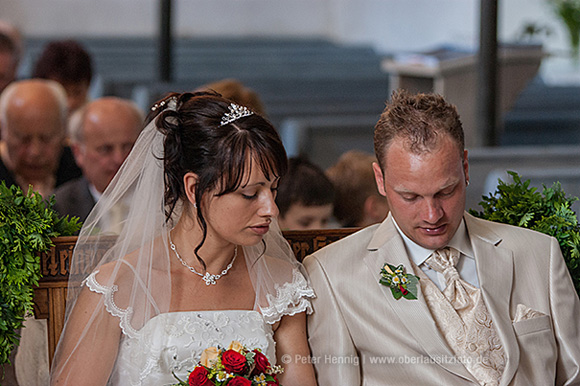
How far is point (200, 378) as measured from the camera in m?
2.18

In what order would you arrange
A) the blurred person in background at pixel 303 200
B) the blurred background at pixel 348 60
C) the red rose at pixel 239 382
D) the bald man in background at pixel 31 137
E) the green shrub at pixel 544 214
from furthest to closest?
the blurred background at pixel 348 60, the bald man in background at pixel 31 137, the blurred person in background at pixel 303 200, the green shrub at pixel 544 214, the red rose at pixel 239 382

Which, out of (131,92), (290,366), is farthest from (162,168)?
(131,92)

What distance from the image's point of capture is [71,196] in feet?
13.3

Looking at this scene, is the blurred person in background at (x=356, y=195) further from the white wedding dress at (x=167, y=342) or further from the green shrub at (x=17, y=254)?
the green shrub at (x=17, y=254)

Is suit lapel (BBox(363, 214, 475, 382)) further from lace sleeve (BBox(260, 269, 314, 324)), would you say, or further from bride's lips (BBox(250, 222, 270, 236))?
bride's lips (BBox(250, 222, 270, 236))

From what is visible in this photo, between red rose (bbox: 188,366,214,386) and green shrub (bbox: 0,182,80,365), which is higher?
green shrub (bbox: 0,182,80,365)

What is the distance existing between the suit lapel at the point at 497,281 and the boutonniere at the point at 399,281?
0.23 meters

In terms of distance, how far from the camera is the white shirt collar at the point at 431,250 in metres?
2.62

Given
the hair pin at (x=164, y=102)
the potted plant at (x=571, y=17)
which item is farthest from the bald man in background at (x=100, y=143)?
the potted plant at (x=571, y=17)

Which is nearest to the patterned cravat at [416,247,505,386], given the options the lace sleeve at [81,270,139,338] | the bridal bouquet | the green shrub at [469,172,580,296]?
the green shrub at [469,172,580,296]

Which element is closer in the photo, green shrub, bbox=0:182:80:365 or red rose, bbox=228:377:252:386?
red rose, bbox=228:377:252:386

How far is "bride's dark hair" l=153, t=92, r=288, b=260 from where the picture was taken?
7.87 ft

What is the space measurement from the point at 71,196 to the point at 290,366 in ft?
6.26

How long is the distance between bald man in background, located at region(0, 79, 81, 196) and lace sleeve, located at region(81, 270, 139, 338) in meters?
2.24
